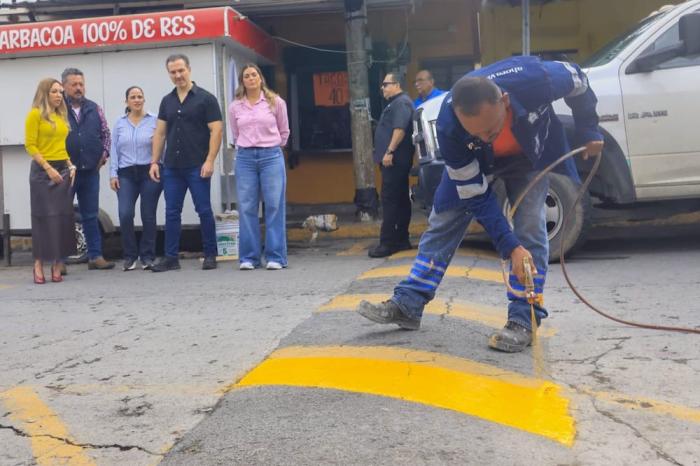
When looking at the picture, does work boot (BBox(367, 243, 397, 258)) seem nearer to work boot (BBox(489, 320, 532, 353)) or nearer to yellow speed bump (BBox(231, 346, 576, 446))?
yellow speed bump (BBox(231, 346, 576, 446))

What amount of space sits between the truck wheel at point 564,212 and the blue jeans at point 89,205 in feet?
13.3

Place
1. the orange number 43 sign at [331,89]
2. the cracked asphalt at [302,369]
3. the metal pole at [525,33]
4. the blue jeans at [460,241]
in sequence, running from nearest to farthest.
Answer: the cracked asphalt at [302,369], the blue jeans at [460,241], the metal pole at [525,33], the orange number 43 sign at [331,89]

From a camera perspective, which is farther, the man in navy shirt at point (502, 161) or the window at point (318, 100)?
the window at point (318, 100)

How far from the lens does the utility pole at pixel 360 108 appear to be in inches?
468

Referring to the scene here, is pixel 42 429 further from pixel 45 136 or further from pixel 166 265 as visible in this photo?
pixel 45 136

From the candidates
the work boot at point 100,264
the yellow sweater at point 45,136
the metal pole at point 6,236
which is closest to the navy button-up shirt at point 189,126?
the yellow sweater at point 45,136

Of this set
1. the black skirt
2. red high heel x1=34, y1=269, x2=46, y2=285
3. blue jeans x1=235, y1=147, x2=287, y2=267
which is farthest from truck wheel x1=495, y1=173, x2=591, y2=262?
red high heel x1=34, y1=269, x2=46, y2=285

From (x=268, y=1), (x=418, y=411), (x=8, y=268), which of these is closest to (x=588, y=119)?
(x=418, y=411)

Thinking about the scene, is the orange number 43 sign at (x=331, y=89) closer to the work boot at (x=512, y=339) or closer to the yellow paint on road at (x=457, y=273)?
the yellow paint on road at (x=457, y=273)

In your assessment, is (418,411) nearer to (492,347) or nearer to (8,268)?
(492,347)

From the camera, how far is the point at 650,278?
23.0 feet

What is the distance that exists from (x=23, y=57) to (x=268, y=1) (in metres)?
3.26

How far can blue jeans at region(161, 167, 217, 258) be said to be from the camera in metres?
8.82

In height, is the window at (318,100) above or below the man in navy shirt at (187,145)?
above
